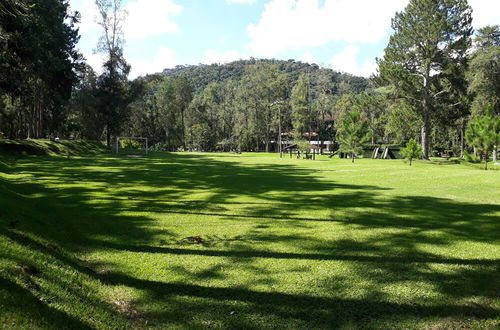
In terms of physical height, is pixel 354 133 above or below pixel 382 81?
below

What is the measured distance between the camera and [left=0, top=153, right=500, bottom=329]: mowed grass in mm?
3906

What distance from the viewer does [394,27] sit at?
3847cm

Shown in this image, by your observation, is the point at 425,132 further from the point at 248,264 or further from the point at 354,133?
the point at 248,264

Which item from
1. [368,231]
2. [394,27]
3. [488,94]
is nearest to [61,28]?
[394,27]

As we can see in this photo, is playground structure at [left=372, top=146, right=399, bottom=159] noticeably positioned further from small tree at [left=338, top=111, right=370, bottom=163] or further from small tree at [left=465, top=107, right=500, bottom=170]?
small tree at [left=465, top=107, right=500, bottom=170]

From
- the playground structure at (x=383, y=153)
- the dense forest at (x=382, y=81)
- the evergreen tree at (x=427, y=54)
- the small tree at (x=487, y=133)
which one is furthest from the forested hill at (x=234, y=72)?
the small tree at (x=487, y=133)

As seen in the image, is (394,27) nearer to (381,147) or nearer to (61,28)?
(381,147)

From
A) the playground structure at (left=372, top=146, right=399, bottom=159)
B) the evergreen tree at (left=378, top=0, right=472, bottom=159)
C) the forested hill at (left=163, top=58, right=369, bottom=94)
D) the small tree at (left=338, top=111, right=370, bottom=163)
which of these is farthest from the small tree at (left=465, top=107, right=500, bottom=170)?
the forested hill at (left=163, top=58, right=369, bottom=94)

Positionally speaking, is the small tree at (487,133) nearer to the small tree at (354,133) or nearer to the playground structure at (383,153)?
the small tree at (354,133)

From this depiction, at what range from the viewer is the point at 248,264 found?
18.2 ft

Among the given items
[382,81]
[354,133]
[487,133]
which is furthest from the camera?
[382,81]

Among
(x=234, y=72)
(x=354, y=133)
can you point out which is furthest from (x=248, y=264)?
(x=234, y=72)

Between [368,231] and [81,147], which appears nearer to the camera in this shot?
[368,231]

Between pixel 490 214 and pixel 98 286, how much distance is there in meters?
8.95
